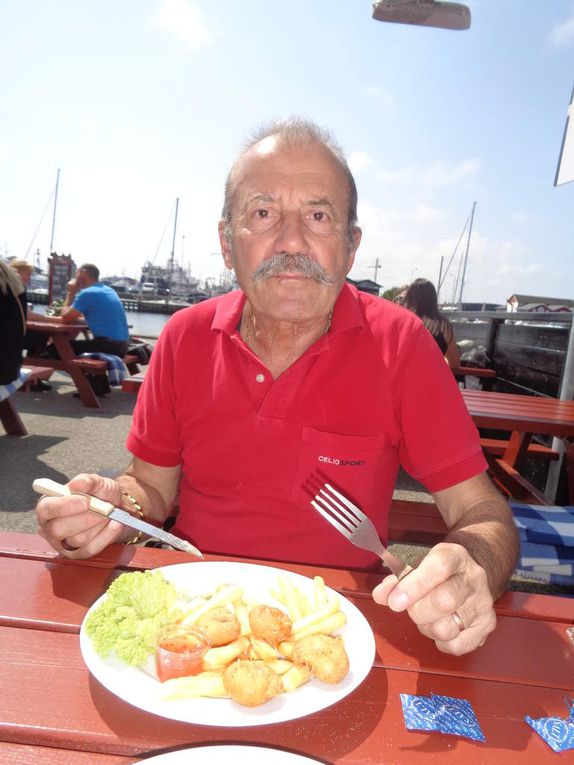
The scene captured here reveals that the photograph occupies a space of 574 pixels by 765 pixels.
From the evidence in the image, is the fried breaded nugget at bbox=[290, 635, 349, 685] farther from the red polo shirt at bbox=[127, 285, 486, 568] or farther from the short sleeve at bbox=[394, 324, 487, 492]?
the short sleeve at bbox=[394, 324, 487, 492]

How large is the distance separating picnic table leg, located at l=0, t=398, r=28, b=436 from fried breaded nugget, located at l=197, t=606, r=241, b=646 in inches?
240

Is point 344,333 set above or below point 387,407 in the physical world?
above

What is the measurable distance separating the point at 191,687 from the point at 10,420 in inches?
251

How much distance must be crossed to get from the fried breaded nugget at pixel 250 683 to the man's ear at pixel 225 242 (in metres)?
1.71

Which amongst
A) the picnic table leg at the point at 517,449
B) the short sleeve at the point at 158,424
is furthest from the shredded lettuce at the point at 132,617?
the picnic table leg at the point at 517,449

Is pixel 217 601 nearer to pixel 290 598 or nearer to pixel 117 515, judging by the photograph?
pixel 290 598

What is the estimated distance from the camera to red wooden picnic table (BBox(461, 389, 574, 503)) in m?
3.64

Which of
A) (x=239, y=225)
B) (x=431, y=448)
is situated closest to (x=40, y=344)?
(x=239, y=225)

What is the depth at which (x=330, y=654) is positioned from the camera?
0.95 m

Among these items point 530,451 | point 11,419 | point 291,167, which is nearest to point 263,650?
point 291,167

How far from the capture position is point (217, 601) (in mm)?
1097

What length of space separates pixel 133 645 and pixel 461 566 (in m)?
0.67

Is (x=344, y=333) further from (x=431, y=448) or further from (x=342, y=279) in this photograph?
(x=431, y=448)

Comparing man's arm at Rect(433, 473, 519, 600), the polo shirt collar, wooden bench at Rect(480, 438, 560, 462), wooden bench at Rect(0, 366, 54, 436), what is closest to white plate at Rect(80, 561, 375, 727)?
man's arm at Rect(433, 473, 519, 600)
